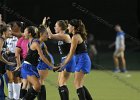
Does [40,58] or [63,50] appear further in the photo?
[63,50]

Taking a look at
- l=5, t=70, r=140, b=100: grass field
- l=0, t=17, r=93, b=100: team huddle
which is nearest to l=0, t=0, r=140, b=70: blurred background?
l=5, t=70, r=140, b=100: grass field

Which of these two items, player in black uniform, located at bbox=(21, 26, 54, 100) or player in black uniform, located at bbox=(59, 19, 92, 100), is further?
player in black uniform, located at bbox=(59, 19, 92, 100)

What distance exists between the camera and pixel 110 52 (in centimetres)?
3419

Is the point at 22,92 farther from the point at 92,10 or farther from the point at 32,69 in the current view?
the point at 92,10

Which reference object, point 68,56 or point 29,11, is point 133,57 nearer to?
point 29,11

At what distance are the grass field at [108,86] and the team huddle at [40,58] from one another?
1.86m

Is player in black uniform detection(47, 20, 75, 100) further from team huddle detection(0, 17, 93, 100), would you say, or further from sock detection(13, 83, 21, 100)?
sock detection(13, 83, 21, 100)

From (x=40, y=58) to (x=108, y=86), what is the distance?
23.3 feet

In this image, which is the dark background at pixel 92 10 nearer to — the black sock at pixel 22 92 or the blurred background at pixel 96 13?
the blurred background at pixel 96 13

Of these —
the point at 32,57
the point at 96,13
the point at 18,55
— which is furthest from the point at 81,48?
the point at 96,13

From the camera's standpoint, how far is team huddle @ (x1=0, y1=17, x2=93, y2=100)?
1336 centimetres

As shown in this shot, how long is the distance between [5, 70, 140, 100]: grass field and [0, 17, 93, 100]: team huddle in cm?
186

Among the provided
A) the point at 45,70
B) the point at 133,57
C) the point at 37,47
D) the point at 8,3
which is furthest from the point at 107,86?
the point at 8,3

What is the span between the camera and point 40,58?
1363 centimetres
